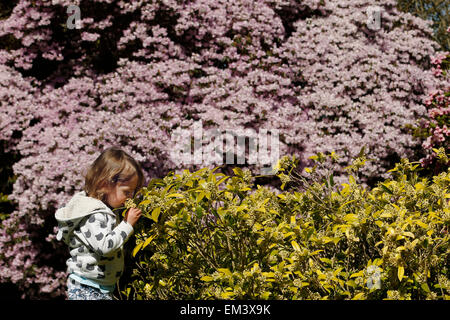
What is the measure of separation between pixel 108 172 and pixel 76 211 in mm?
337

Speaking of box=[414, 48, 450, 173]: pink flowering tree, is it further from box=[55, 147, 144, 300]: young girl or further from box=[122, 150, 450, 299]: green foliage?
box=[55, 147, 144, 300]: young girl

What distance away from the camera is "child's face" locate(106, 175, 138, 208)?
3066 millimetres

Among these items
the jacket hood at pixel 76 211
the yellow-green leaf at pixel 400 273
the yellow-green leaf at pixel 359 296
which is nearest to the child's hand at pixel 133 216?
the jacket hood at pixel 76 211

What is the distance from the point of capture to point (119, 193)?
10.1 ft

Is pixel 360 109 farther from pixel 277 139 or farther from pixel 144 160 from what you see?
pixel 144 160

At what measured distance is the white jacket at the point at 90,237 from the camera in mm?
2840

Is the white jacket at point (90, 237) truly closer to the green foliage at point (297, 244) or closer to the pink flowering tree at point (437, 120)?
the green foliage at point (297, 244)

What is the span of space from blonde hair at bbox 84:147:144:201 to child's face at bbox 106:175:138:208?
0.09ft

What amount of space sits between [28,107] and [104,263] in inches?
131

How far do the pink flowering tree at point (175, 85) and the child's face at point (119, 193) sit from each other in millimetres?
1652

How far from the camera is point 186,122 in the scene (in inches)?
207

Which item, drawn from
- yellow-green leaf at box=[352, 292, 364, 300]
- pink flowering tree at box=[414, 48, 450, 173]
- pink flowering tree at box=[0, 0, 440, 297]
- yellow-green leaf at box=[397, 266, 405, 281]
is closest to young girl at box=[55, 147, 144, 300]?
yellow-green leaf at box=[352, 292, 364, 300]

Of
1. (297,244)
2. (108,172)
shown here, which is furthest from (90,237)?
(297,244)

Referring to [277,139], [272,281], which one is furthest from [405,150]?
[272,281]
